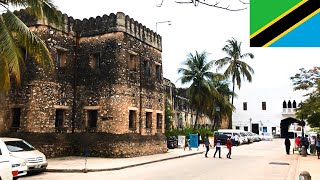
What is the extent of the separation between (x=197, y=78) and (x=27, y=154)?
29.2 meters

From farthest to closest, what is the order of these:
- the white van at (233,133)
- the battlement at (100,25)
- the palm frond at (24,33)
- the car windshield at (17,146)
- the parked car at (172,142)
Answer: the white van at (233,133) → the parked car at (172,142) → the battlement at (100,25) → the car windshield at (17,146) → the palm frond at (24,33)

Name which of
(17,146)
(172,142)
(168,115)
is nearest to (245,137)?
(168,115)

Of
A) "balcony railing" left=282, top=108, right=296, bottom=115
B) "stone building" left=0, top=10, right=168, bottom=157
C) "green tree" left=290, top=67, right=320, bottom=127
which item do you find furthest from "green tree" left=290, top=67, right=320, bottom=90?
"balcony railing" left=282, top=108, right=296, bottom=115

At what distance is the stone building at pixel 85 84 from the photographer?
21359 mm

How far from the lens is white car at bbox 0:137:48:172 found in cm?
1530

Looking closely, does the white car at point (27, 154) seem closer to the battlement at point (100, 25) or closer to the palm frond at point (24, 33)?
the palm frond at point (24, 33)

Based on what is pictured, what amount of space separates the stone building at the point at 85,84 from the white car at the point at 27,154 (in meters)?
4.49

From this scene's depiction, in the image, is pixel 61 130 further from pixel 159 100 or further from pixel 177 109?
pixel 177 109

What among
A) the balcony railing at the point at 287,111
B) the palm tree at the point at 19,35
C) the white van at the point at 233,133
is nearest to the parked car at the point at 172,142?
the white van at the point at 233,133

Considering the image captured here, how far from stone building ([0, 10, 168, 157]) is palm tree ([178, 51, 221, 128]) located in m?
17.3

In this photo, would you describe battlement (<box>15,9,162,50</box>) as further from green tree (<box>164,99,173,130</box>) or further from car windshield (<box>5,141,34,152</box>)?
green tree (<box>164,99,173,130</box>)

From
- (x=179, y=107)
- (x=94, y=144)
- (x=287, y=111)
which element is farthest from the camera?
(x=287, y=111)

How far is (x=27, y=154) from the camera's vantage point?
15.6m

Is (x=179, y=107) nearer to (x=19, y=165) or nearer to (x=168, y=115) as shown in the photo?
(x=168, y=115)
